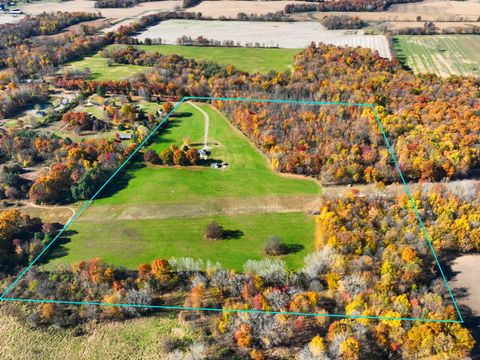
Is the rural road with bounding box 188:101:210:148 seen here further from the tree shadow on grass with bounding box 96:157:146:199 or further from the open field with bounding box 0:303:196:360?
the open field with bounding box 0:303:196:360

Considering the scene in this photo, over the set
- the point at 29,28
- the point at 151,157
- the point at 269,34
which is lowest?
the point at 151,157

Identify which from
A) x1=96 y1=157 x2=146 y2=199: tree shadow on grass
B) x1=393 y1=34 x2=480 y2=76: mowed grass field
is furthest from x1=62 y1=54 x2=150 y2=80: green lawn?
x1=393 y1=34 x2=480 y2=76: mowed grass field

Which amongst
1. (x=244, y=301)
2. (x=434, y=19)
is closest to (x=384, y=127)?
(x=244, y=301)

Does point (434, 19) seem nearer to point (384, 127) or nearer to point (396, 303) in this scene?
point (384, 127)

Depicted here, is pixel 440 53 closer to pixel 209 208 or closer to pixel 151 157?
pixel 151 157

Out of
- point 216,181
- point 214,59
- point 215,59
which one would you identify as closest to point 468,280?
point 216,181

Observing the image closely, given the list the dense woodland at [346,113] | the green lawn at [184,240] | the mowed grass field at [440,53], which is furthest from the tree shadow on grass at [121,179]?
the mowed grass field at [440,53]

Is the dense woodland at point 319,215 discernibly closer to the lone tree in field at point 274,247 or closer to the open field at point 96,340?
the open field at point 96,340
